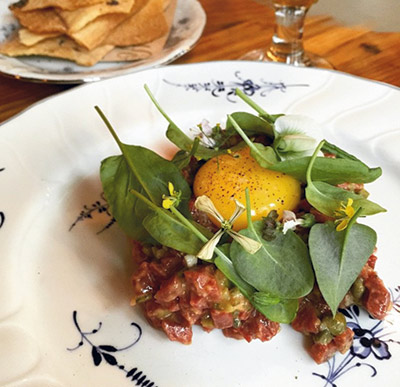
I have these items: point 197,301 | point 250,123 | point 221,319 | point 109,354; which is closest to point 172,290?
point 197,301

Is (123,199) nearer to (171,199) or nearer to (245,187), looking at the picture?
(171,199)

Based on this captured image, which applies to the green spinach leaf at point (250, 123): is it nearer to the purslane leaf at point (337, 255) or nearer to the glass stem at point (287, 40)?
the purslane leaf at point (337, 255)

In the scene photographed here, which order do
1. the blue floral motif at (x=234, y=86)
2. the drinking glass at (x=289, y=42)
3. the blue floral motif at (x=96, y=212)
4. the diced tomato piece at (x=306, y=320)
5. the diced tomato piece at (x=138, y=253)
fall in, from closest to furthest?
the diced tomato piece at (x=306, y=320) → the diced tomato piece at (x=138, y=253) → the blue floral motif at (x=96, y=212) → the blue floral motif at (x=234, y=86) → the drinking glass at (x=289, y=42)

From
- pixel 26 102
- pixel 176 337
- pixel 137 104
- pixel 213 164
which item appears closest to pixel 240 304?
pixel 176 337

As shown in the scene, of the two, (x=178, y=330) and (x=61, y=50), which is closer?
(x=178, y=330)

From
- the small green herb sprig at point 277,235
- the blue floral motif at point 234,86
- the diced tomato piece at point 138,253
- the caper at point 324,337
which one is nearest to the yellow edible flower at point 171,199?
the small green herb sprig at point 277,235

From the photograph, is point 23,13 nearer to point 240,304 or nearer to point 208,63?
point 208,63
